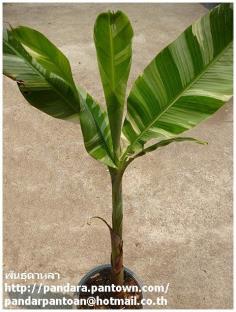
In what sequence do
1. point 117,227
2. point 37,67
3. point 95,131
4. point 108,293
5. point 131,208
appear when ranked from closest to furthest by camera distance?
point 37,67
point 95,131
point 117,227
point 108,293
point 131,208

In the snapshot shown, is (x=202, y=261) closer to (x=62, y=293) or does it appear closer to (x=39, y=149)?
(x=62, y=293)

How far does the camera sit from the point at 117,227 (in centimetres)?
140

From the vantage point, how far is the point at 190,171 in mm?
2609

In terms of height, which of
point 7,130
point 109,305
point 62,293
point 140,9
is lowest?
point 62,293

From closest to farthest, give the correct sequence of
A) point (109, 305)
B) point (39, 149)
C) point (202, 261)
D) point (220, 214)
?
1. point (109, 305)
2. point (202, 261)
3. point (220, 214)
4. point (39, 149)

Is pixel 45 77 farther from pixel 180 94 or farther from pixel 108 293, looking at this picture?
pixel 108 293

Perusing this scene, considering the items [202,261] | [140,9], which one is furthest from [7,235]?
[140,9]

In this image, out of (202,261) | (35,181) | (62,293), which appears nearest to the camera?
(62,293)

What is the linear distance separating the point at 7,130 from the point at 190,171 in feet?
4.75

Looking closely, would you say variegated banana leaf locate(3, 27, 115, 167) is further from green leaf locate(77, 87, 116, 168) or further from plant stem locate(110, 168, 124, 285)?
plant stem locate(110, 168, 124, 285)

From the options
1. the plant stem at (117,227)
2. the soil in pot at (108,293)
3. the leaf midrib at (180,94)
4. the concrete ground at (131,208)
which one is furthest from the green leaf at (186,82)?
the concrete ground at (131,208)

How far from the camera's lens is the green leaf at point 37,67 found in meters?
1.06

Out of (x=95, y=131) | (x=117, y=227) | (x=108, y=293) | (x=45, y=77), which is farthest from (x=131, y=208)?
(x=45, y=77)

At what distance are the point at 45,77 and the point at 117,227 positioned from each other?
24.7 inches
